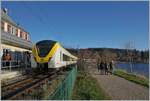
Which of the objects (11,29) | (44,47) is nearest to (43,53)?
(44,47)

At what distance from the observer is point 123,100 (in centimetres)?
1180

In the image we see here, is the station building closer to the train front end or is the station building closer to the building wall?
the building wall

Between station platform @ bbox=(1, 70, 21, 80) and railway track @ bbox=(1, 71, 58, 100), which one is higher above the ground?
station platform @ bbox=(1, 70, 21, 80)

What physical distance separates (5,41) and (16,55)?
20.1ft

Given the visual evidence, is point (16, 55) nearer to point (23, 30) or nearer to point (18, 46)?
point (18, 46)

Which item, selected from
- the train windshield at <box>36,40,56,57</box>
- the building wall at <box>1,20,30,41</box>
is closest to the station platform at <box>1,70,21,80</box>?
the train windshield at <box>36,40,56,57</box>

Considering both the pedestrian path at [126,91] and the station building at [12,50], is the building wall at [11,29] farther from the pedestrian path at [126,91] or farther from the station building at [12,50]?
the pedestrian path at [126,91]

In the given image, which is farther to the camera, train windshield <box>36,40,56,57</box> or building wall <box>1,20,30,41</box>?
building wall <box>1,20,30,41</box>

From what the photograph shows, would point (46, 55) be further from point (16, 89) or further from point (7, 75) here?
point (16, 89)

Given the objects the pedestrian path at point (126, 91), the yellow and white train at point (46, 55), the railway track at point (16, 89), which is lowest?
the pedestrian path at point (126, 91)

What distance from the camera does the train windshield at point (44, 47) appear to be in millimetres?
25112

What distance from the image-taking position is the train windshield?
25112 millimetres

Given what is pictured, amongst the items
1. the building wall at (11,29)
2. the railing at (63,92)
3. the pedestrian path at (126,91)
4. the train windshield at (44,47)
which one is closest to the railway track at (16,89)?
the railing at (63,92)

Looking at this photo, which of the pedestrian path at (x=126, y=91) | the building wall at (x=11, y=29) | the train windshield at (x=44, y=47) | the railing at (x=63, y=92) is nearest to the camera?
the railing at (x=63, y=92)
